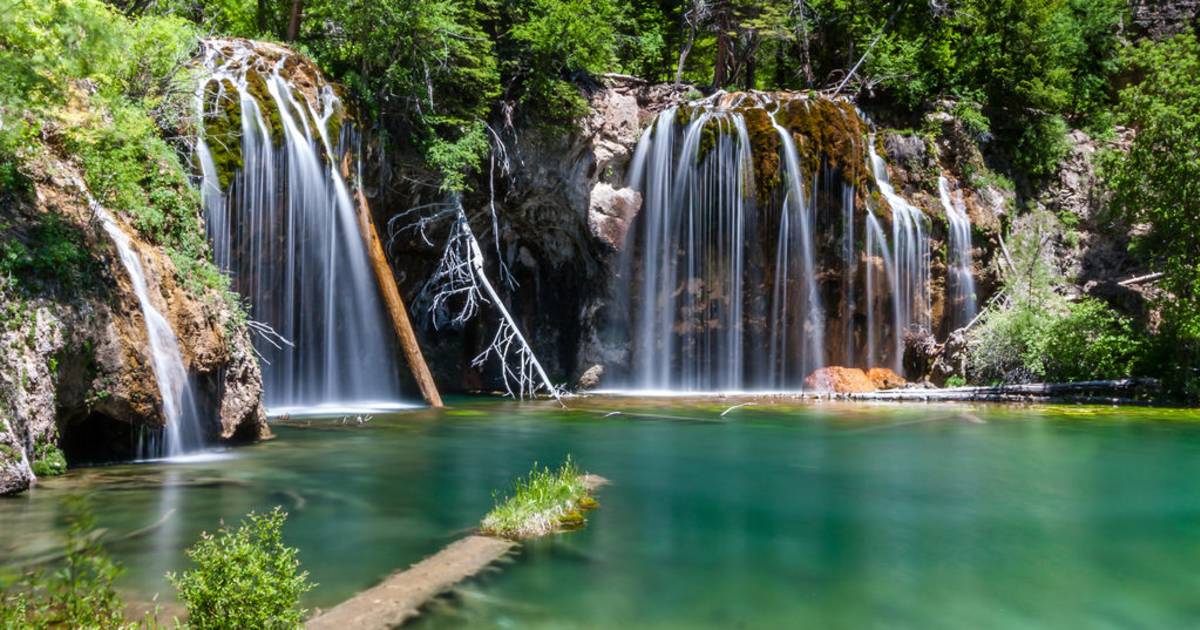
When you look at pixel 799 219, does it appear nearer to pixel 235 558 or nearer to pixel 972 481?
pixel 972 481

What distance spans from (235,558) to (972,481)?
341 inches

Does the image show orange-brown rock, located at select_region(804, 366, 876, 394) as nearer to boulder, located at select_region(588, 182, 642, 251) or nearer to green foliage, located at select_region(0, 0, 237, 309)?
boulder, located at select_region(588, 182, 642, 251)

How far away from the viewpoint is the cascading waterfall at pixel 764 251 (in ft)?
73.4

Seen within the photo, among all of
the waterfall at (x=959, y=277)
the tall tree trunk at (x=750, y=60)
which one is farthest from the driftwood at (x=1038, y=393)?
the tall tree trunk at (x=750, y=60)

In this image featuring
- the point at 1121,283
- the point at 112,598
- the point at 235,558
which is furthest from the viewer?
the point at 1121,283

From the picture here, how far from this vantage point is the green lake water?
5.50 meters

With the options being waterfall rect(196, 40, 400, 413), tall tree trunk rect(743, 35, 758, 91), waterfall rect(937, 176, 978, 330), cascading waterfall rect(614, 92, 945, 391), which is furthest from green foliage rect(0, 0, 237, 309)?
waterfall rect(937, 176, 978, 330)

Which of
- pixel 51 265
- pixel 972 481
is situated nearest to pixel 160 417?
pixel 51 265

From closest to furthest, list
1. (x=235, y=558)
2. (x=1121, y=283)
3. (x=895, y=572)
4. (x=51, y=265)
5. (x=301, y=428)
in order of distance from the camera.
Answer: (x=235, y=558)
(x=895, y=572)
(x=51, y=265)
(x=301, y=428)
(x=1121, y=283)

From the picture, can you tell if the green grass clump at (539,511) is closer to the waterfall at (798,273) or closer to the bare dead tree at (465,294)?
the bare dead tree at (465,294)

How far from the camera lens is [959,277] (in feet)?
76.9

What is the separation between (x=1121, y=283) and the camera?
21.5 metres

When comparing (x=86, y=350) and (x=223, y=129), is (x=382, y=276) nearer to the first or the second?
(x=223, y=129)

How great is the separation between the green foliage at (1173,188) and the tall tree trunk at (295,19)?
64.2ft
